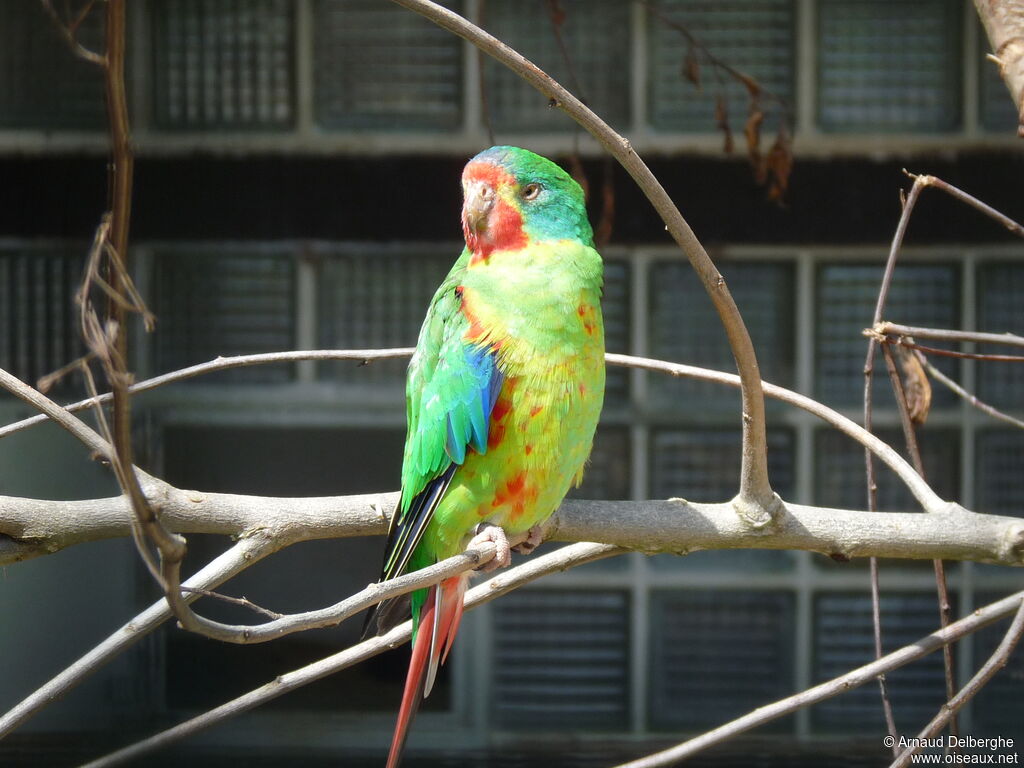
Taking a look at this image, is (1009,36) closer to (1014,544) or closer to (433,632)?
(1014,544)

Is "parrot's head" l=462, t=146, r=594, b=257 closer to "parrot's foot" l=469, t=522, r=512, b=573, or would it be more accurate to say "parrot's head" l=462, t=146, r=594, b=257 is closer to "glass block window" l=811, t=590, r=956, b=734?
"parrot's foot" l=469, t=522, r=512, b=573

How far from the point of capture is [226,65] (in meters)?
2.37

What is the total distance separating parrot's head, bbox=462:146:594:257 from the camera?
1.23 meters

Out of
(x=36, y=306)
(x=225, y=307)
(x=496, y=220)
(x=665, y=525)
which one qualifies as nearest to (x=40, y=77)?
(x=36, y=306)

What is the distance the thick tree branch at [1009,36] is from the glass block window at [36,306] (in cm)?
192

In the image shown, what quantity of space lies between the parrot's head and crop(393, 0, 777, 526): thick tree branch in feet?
1.07

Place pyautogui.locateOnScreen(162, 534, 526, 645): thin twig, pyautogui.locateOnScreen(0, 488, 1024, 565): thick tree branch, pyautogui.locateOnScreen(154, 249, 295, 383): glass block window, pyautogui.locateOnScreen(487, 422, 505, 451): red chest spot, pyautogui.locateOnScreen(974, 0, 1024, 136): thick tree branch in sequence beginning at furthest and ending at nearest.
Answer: pyautogui.locateOnScreen(154, 249, 295, 383): glass block window
pyautogui.locateOnScreen(487, 422, 505, 451): red chest spot
pyautogui.locateOnScreen(974, 0, 1024, 136): thick tree branch
pyautogui.locateOnScreen(0, 488, 1024, 565): thick tree branch
pyautogui.locateOnScreen(162, 534, 526, 645): thin twig

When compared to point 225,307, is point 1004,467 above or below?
below

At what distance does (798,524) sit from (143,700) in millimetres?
1858

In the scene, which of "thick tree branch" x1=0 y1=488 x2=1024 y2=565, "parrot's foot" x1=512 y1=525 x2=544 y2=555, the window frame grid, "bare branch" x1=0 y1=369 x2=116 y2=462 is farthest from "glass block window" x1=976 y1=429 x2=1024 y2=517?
"bare branch" x1=0 y1=369 x2=116 y2=462

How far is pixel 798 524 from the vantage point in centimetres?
106

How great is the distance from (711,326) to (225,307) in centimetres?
120

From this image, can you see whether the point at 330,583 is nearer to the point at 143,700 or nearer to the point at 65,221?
the point at 143,700

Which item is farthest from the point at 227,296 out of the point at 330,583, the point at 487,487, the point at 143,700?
the point at 487,487
